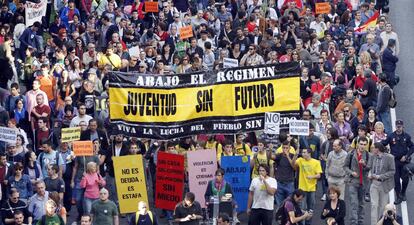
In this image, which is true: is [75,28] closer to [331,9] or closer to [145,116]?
[331,9]

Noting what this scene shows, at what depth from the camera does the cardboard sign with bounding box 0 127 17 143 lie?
31531 millimetres

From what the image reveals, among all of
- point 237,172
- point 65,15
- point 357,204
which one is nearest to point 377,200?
point 357,204

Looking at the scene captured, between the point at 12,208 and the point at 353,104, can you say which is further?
the point at 353,104

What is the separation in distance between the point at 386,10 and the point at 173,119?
53.4ft

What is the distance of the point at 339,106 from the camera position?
114 feet

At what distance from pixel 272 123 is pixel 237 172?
111cm

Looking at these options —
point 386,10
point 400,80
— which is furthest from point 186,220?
point 386,10

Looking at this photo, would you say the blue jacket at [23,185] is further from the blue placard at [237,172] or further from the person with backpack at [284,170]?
the person with backpack at [284,170]

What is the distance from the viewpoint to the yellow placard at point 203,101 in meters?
31.6

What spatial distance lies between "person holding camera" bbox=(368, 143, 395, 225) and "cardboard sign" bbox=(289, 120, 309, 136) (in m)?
1.32

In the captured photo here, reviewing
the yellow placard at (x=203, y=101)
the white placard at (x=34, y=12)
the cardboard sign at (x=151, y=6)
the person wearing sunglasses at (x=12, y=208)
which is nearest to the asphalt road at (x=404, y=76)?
the yellow placard at (x=203, y=101)

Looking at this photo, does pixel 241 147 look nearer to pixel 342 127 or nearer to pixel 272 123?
pixel 272 123

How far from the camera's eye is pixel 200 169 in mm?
31734

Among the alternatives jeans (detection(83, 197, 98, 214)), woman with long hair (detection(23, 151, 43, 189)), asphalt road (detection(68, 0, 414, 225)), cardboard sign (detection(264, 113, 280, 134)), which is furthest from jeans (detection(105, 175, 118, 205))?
cardboard sign (detection(264, 113, 280, 134))
